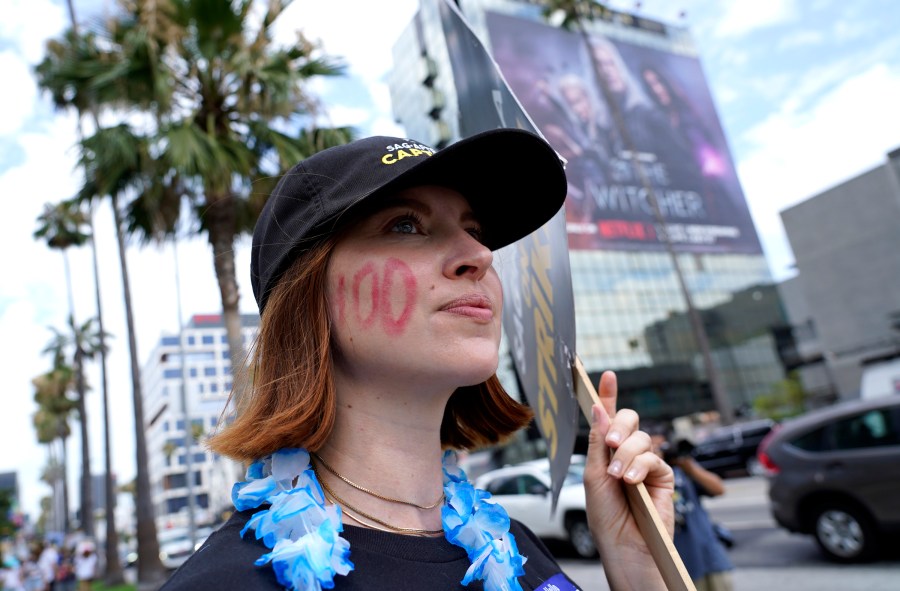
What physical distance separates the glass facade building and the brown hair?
145 ft

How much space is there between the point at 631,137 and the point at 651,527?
173 ft

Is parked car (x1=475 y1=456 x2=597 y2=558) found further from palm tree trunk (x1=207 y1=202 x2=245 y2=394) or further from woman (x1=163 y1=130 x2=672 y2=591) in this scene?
woman (x1=163 y1=130 x2=672 y2=591)

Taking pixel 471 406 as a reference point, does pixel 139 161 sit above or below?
above

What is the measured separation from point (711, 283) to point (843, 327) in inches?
795

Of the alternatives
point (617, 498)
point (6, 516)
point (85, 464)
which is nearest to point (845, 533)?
point (617, 498)

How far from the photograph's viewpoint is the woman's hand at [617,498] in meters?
1.34

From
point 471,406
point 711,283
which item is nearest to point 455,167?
point 471,406

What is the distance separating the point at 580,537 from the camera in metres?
9.27

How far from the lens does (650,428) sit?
16.2 ft

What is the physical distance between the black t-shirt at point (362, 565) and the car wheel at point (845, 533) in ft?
22.8

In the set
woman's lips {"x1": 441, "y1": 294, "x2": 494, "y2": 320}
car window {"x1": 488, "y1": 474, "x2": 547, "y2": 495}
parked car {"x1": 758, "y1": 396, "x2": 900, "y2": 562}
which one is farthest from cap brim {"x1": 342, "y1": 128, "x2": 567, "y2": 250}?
car window {"x1": 488, "y1": 474, "x2": 547, "y2": 495}

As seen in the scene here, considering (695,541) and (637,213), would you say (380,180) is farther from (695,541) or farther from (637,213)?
(637,213)

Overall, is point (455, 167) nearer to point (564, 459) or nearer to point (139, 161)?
point (564, 459)

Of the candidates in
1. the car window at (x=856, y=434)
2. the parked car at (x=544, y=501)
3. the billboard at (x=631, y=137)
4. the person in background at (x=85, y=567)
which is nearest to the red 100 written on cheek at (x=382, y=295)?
the car window at (x=856, y=434)
